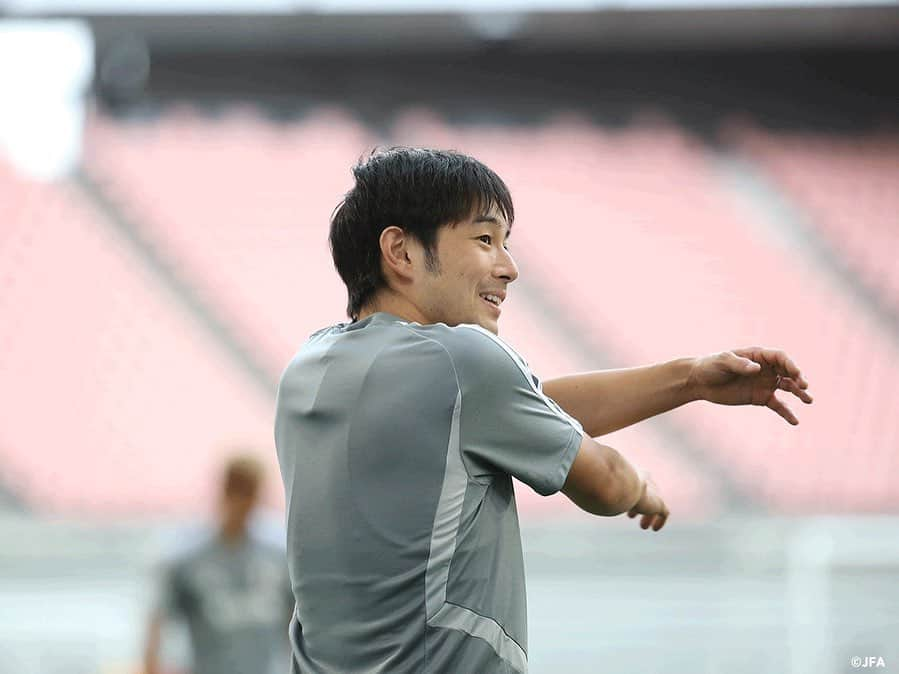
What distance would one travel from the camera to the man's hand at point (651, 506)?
1.45 meters

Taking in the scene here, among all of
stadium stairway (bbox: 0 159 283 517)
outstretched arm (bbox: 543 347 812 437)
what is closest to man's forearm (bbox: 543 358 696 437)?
outstretched arm (bbox: 543 347 812 437)

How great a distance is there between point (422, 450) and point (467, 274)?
0.23 meters

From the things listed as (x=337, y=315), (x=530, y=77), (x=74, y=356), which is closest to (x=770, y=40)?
(x=530, y=77)

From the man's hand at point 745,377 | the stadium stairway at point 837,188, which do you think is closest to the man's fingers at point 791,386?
the man's hand at point 745,377

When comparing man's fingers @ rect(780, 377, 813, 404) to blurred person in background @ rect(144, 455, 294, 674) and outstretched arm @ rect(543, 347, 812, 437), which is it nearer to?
outstretched arm @ rect(543, 347, 812, 437)

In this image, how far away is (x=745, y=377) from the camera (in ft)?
5.16

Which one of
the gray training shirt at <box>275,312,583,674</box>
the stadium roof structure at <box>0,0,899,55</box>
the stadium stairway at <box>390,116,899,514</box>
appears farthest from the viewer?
the stadium stairway at <box>390,116,899,514</box>

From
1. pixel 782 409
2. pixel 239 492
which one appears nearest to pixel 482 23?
pixel 239 492

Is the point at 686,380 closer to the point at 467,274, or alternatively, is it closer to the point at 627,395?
the point at 627,395

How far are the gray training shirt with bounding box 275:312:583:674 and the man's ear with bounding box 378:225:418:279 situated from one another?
0.30 feet

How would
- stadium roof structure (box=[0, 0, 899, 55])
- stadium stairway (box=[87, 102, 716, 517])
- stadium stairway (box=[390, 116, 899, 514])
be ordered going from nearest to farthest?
stadium roof structure (box=[0, 0, 899, 55])
stadium stairway (box=[390, 116, 899, 514])
stadium stairway (box=[87, 102, 716, 517])

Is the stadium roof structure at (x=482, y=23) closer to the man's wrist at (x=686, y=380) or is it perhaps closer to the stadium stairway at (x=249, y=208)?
the stadium stairway at (x=249, y=208)

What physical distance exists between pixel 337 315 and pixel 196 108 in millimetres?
2667

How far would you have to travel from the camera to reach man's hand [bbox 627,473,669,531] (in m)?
1.45
